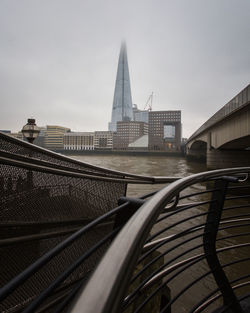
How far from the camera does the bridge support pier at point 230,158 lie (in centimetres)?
1792

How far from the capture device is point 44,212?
1389mm

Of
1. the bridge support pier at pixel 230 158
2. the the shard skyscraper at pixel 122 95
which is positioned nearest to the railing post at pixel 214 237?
the bridge support pier at pixel 230 158

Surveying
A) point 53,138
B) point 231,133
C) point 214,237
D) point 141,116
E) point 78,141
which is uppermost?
point 141,116

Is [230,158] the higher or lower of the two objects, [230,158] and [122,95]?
the lower

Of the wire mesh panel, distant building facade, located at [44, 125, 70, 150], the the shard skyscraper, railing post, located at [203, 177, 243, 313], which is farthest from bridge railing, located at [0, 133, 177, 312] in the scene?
the the shard skyscraper

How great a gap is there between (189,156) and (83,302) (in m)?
45.5

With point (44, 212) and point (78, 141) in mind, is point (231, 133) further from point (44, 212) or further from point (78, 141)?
point (78, 141)

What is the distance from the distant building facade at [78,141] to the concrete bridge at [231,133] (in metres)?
86.5

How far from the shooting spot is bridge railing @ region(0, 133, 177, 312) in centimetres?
119

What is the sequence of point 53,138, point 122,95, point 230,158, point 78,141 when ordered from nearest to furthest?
point 230,158 < point 78,141 < point 53,138 < point 122,95

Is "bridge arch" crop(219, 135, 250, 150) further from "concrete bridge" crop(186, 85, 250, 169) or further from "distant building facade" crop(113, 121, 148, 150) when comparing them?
"distant building facade" crop(113, 121, 148, 150)

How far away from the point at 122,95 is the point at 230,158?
118140 mm

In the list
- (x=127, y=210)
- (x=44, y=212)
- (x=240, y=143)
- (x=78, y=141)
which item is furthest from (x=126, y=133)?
(x=127, y=210)

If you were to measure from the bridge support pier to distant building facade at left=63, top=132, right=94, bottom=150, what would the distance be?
284 ft
